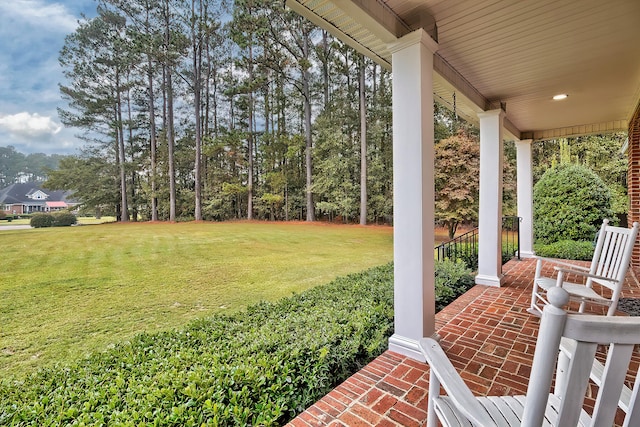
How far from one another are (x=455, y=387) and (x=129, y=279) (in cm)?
568

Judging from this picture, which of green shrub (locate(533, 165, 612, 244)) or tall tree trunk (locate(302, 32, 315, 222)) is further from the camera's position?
tall tree trunk (locate(302, 32, 315, 222))

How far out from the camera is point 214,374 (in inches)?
64.2

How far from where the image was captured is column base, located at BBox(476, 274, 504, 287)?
12.7 feet

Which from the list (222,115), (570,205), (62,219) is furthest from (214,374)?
(222,115)

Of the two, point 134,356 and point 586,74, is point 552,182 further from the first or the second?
point 134,356

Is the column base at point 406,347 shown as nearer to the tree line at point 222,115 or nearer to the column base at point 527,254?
the column base at point 527,254

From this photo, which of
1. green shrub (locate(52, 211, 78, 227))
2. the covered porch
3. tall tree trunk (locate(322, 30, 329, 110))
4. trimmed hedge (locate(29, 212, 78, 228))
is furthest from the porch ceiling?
green shrub (locate(52, 211, 78, 227))

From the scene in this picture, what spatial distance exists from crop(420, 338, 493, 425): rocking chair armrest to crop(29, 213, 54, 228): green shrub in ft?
40.3

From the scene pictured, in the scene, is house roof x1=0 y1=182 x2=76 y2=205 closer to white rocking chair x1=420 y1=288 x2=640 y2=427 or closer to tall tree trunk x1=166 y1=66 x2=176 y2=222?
tall tree trunk x1=166 y1=66 x2=176 y2=222

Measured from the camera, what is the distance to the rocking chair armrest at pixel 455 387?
81 cm

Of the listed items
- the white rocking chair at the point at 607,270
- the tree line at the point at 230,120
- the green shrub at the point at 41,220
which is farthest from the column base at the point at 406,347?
the green shrub at the point at 41,220

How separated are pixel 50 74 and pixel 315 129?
9632mm

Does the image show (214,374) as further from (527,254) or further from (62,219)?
(62,219)

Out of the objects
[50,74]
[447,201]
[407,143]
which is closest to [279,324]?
[407,143]
